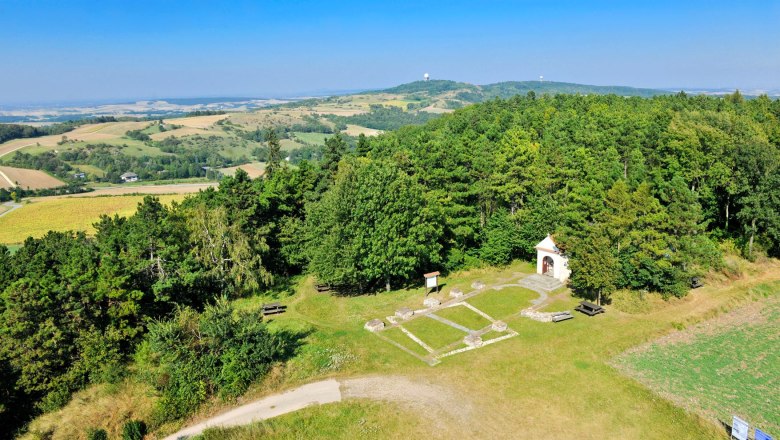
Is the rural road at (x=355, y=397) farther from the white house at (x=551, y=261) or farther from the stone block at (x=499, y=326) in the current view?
the white house at (x=551, y=261)

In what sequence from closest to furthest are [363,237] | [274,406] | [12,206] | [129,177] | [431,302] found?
[274,406], [431,302], [363,237], [12,206], [129,177]

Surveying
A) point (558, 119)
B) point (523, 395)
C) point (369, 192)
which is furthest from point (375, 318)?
point (558, 119)

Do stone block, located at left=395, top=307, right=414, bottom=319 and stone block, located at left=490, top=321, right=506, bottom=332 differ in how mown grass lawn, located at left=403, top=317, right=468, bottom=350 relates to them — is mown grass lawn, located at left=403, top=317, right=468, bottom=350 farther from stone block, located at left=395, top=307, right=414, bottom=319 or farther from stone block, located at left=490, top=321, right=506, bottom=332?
stone block, located at left=490, top=321, right=506, bottom=332

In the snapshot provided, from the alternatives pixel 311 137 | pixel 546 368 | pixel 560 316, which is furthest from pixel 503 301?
pixel 311 137

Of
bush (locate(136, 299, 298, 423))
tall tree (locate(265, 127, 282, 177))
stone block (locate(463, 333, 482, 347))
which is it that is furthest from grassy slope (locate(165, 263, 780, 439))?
tall tree (locate(265, 127, 282, 177))

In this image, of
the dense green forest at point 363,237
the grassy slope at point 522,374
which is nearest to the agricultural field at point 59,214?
the dense green forest at point 363,237

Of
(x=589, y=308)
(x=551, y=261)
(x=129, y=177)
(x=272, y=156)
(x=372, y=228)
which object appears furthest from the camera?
(x=129, y=177)

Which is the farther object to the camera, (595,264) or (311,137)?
(311,137)

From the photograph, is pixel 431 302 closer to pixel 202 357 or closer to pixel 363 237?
pixel 363 237
